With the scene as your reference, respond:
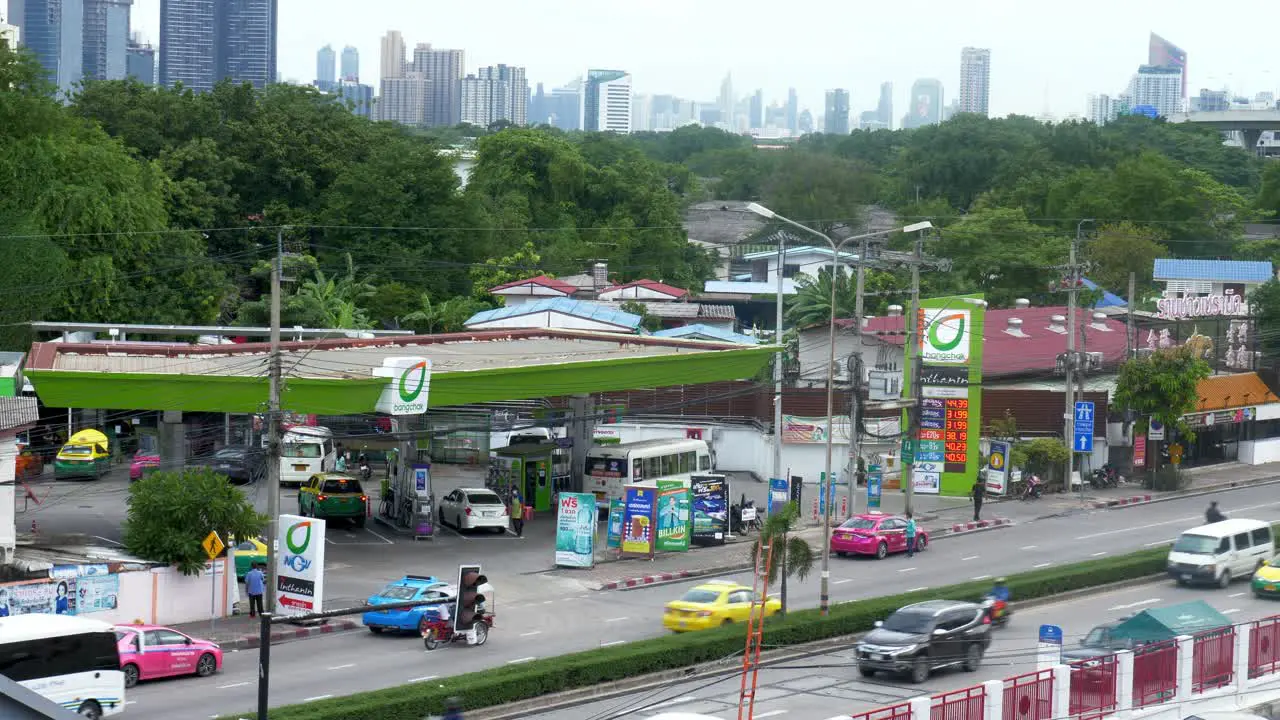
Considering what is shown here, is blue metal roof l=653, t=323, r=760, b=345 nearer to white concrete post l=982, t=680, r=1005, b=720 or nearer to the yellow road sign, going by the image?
the yellow road sign

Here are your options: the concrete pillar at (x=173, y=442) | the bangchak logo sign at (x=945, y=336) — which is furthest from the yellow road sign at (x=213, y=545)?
the bangchak logo sign at (x=945, y=336)

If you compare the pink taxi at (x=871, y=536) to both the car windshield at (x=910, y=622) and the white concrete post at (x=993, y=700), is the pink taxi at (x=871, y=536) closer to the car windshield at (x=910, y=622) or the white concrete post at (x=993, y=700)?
the car windshield at (x=910, y=622)

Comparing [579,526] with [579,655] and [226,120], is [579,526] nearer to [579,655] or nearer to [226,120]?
[579,655]

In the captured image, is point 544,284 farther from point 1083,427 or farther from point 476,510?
point 476,510

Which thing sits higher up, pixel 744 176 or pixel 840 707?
pixel 744 176

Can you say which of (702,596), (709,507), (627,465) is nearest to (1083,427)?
(709,507)

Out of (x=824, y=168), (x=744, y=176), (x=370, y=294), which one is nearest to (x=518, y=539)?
(x=370, y=294)

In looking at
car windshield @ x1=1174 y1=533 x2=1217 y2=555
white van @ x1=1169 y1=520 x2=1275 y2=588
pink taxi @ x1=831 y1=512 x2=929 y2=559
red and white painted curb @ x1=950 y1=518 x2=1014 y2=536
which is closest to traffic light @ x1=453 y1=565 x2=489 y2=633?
pink taxi @ x1=831 y1=512 x2=929 y2=559
